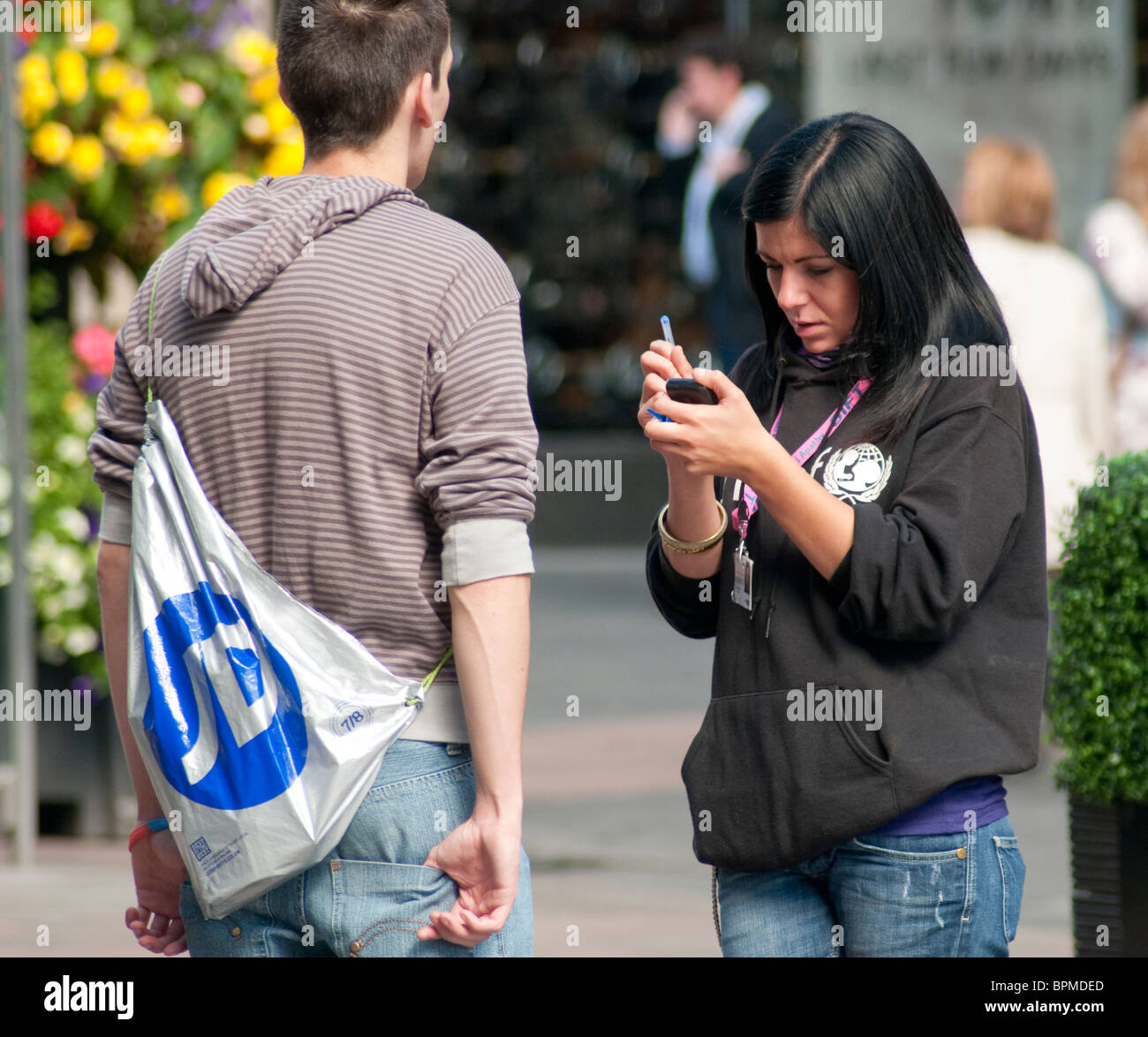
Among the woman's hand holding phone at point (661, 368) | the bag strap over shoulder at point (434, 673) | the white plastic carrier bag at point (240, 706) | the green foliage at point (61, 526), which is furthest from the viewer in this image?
the green foliage at point (61, 526)

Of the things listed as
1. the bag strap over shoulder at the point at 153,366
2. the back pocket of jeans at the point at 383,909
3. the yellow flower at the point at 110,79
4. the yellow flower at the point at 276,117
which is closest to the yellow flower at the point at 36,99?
the yellow flower at the point at 110,79

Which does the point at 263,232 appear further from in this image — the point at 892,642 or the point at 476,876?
the point at 892,642

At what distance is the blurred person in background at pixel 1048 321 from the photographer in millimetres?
6238

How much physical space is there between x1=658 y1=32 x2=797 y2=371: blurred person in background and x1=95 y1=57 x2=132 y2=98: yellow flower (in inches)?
125

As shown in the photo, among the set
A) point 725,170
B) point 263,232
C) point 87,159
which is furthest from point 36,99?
point 263,232

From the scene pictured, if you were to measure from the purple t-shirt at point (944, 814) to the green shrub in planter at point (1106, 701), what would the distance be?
4.49 feet

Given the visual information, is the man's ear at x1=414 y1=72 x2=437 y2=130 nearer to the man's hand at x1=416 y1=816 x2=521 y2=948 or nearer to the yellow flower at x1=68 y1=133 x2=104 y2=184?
the man's hand at x1=416 y1=816 x2=521 y2=948

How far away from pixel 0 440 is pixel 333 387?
3.80 metres

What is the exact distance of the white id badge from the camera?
2521 millimetres

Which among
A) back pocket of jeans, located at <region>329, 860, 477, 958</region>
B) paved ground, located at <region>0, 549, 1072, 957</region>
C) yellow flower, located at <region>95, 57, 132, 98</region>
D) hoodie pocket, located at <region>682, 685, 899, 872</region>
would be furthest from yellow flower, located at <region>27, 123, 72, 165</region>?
back pocket of jeans, located at <region>329, 860, 477, 958</region>

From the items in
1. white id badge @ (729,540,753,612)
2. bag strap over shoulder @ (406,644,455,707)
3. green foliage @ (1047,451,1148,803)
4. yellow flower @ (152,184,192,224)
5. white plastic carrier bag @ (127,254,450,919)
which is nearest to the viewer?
white plastic carrier bag @ (127,254,450,919)

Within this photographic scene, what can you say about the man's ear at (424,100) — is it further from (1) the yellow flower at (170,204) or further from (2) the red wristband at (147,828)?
(1) the yellow flower at (170,204)
